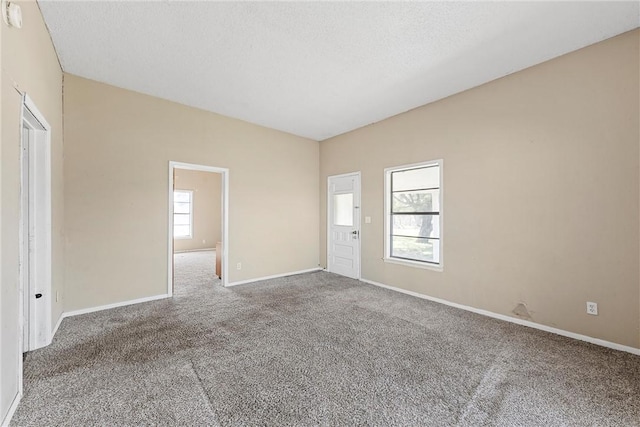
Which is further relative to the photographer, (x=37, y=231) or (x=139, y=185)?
(x=139, y=185)

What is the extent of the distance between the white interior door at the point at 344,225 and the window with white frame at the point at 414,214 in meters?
0.73

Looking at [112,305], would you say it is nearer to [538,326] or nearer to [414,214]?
[414,214]

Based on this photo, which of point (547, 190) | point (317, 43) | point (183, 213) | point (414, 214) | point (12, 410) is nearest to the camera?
point (12, 410)

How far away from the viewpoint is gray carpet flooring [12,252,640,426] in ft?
5.51

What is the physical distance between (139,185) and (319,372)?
11.4 feet

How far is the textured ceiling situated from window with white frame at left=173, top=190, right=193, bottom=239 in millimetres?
5824

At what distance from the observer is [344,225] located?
5.55 m

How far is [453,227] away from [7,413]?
4.44 metres

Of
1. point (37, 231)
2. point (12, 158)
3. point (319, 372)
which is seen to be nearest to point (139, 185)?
point (37, 231)

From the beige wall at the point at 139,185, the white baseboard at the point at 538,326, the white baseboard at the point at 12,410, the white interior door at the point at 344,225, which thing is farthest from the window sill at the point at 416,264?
the white baseboard at the point at 12,410

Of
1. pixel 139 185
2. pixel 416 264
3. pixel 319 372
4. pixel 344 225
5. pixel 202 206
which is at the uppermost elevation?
pixel 139 185

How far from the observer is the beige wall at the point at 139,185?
3.33 metres

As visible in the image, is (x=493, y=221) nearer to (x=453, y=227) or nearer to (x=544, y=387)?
(x=453, y=227)

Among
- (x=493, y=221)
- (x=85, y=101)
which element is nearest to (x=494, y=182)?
(x=493, y=221)
